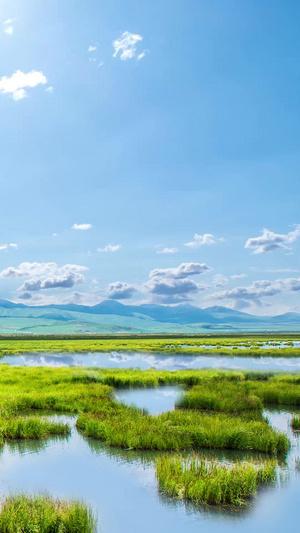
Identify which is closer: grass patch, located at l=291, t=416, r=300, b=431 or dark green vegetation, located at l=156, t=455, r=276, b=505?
dark green vegetation, located at l=156, t=455, r=276, b=505

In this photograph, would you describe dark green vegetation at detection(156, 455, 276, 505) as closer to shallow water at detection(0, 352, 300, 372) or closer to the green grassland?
the green grassland

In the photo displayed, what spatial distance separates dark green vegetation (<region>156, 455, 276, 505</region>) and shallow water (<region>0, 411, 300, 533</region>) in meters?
0.32

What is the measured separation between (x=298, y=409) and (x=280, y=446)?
9.48 meters

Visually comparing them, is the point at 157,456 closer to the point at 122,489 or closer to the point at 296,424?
the point at 122,489

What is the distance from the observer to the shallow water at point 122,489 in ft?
33.0

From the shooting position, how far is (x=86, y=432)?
1719 centimetres

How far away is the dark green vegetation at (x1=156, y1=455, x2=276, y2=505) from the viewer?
10.9 m

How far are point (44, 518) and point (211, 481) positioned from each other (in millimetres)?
4475

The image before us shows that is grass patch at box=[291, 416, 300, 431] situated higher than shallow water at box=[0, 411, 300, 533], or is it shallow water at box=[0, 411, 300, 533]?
grass patch at box=[291, 416, 300, 431]

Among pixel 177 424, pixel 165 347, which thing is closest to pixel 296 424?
pixel 177 424

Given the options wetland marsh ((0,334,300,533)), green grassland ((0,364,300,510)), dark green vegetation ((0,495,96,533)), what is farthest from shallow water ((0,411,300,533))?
dark green vegetation ((0,495,96,533))

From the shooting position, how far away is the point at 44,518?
30.3ft

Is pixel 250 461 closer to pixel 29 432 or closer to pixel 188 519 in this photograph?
pixel 188 519

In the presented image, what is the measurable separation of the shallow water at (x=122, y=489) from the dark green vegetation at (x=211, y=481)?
316mm
